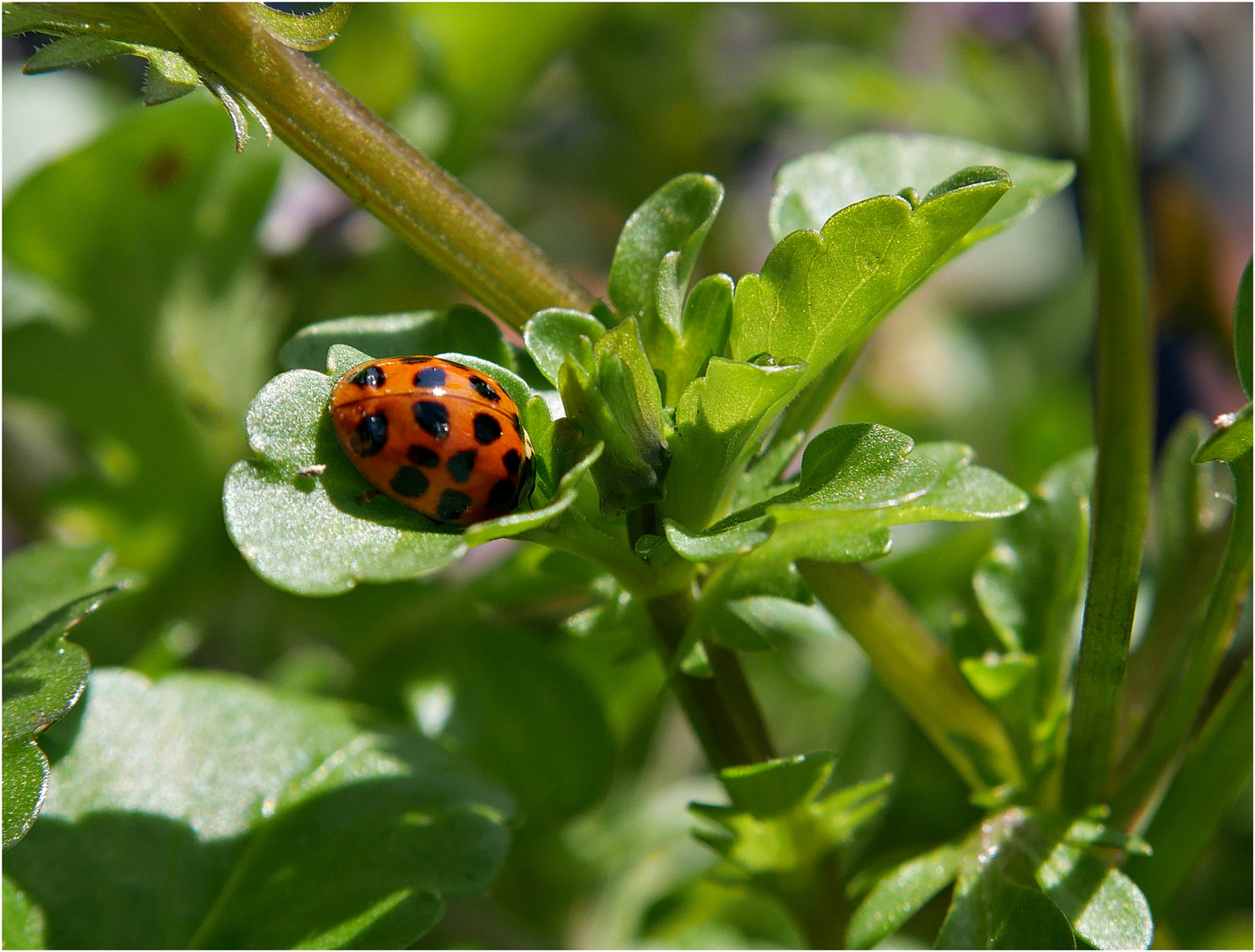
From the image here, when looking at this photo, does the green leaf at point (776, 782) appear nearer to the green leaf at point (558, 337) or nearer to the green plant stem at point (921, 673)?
the green plant stem at point (921, 673)

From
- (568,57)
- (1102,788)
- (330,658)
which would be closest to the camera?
(1102,788)

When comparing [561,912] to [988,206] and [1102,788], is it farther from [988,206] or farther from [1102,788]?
[988,206]

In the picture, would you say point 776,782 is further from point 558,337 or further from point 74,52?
point 74,52

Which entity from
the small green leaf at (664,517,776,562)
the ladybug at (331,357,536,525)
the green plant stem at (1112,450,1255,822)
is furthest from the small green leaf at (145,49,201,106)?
the green plant stem at (1112,450,1255,822)

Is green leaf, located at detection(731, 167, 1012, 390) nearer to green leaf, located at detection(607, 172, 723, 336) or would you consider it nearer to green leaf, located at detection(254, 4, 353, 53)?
green leaf, located at detection(607, 172, 723, 336)

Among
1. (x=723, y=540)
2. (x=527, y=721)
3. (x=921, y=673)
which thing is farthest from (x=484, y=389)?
(x=527, y=721)

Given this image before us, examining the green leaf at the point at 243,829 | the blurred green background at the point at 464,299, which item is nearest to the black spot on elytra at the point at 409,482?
the blurred green background at the point at 464,299

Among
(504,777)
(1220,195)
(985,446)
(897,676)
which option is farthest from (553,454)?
(1220,195)
